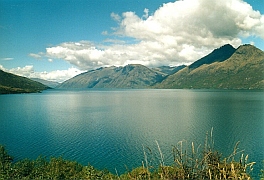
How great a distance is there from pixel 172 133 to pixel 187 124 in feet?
42.0

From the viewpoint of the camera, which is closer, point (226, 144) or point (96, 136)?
point (226, 144)

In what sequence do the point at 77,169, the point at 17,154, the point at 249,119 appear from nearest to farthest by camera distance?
1. the point at 77,169
2. the point at 17,154
3. the point at 249,119

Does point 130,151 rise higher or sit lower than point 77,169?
lower

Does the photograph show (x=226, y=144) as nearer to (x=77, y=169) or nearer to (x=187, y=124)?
(x=187, y=124)

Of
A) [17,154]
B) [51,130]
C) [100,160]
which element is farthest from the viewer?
[51,130]

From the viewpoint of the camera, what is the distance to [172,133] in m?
56.3

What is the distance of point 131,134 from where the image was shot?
55.7m

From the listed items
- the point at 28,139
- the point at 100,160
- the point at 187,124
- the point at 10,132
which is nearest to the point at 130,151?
the point at 100,160

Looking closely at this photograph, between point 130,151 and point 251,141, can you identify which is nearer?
point 130,151

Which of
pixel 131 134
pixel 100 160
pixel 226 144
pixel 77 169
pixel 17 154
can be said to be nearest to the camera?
pixel 77 169

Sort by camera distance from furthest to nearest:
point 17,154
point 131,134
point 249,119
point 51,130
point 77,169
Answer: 1. point 249,119
2. point 51,130
3. point 131,134
4. point 17,154
5. point 77,169

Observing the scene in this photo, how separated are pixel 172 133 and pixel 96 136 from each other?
62.1ft

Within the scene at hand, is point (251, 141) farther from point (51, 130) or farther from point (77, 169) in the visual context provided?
point (51, 130)

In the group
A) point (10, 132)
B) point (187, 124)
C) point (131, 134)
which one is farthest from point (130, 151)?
point (10, 132)
